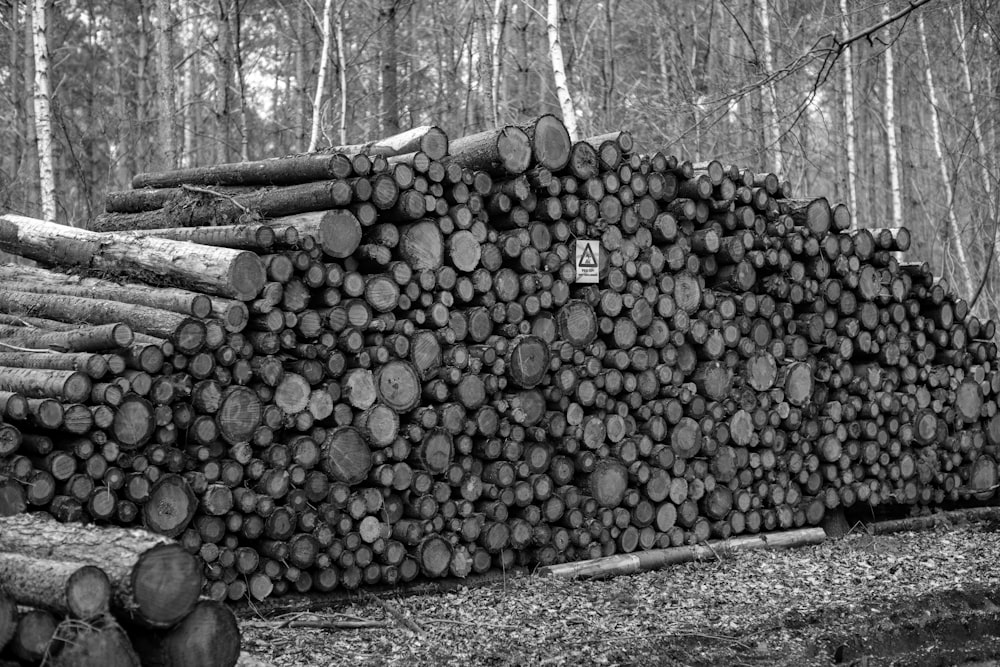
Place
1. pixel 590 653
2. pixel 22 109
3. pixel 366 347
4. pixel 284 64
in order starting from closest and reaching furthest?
pixel 590 653, pixel 366 347, pixel 22 109, pixel 284 64

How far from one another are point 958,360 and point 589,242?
4381mm

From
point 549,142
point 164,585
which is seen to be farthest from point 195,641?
point 549,142

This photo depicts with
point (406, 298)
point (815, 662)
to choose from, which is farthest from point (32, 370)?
point (815, 662)

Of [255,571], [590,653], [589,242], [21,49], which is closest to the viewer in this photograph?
[590,653]

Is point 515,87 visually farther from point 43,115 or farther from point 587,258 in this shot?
point 587,258

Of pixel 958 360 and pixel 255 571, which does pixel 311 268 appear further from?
pixel 958 360

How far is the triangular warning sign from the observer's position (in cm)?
757

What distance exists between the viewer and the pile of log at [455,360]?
586 cm

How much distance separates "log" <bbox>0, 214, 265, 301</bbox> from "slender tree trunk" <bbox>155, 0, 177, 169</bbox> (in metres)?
4.30

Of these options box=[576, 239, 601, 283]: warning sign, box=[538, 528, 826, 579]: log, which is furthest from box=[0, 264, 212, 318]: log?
box=[538, 528, 826, 579]: log

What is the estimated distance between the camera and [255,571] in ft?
20.1

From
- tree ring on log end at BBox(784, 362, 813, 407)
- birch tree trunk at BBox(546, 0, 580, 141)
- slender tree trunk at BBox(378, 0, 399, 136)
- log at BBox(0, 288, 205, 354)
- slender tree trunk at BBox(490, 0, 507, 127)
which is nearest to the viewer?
log at BBox(0, 288, 205, 354)

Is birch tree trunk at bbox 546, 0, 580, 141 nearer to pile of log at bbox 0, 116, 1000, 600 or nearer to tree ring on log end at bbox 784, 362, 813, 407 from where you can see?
pile of log at bbox 0, 116, 1000, 600

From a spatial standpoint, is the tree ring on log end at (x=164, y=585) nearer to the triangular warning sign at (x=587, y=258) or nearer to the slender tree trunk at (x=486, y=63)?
the triangular warning sign at (x=587, y=258)
